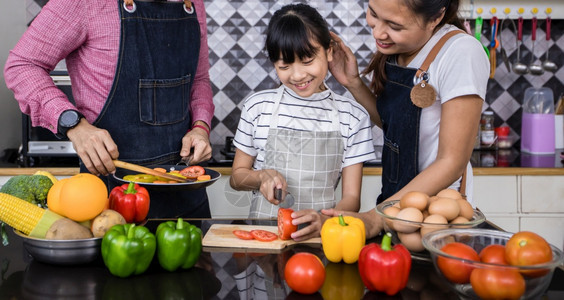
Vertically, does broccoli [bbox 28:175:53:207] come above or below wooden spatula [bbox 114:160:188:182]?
below

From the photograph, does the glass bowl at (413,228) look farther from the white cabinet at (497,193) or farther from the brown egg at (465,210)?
the white cabinet at (497,193)

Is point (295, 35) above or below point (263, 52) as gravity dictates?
below

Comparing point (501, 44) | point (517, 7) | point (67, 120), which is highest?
point (517, 7)

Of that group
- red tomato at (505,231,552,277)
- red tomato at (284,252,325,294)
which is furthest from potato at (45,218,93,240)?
red tomato at (505,231,552,277)

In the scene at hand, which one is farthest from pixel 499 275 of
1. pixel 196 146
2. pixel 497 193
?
pixel 497 193

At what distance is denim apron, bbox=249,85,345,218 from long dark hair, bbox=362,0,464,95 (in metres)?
0.21

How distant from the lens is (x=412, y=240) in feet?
3.66

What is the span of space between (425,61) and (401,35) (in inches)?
4.5

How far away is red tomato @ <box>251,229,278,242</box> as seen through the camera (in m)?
1.29

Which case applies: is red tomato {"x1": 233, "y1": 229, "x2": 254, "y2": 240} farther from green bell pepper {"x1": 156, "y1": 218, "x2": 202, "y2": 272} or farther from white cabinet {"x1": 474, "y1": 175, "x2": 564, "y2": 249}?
white cabinet {"x1": 474, "y1": 175, "x2": 564, "y2": 249}

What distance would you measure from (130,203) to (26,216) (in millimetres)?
→ 214

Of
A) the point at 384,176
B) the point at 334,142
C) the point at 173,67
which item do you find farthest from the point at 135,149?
the point at 384,176

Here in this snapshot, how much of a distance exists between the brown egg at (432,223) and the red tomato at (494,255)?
0.11 m

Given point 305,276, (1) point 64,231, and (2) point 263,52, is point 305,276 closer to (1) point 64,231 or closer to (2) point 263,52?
(1) point 64,231
